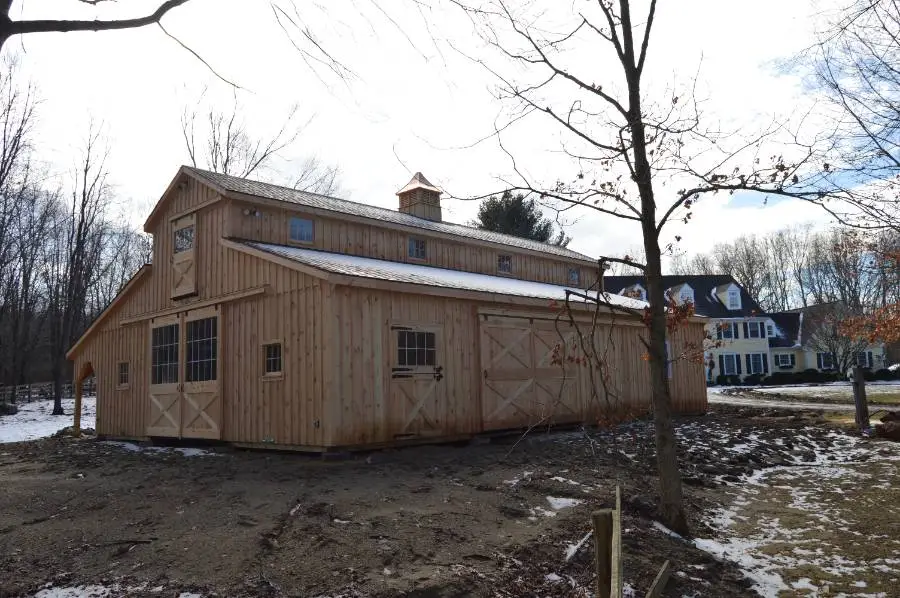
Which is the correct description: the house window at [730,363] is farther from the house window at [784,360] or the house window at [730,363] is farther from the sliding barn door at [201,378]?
the sliding barn door at [201,378]

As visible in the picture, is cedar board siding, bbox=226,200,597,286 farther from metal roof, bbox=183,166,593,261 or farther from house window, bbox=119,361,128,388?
house window, bbox=119,361,128,388

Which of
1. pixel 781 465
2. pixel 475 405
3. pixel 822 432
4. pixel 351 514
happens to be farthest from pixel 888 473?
pixel 351 514

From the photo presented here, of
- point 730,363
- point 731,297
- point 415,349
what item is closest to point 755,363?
point 730,363

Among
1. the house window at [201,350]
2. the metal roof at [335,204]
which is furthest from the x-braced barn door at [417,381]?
the metal roof at [335,204]

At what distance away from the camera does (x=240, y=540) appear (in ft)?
19.7

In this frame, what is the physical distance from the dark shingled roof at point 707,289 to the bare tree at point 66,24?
129 ft

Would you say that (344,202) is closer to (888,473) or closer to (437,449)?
(437,449)

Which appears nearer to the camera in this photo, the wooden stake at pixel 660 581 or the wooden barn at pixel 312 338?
the wooden stake at pixel 660 581

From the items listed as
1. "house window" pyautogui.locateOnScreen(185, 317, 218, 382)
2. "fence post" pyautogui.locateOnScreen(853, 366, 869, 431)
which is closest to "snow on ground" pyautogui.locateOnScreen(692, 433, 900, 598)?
"fence post" pyautogui.locateOnScreen(853, 366, 869, 431)

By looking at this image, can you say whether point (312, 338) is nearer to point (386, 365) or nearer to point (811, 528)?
point (386, 365)

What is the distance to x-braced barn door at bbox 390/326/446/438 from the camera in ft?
36.0

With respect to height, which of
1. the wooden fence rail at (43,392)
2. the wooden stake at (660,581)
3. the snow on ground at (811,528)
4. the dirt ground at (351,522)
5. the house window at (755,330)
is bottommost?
the snow on ground at (811,528)

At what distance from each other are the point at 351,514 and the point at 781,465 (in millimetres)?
8183

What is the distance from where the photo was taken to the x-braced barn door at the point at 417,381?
11.0m
